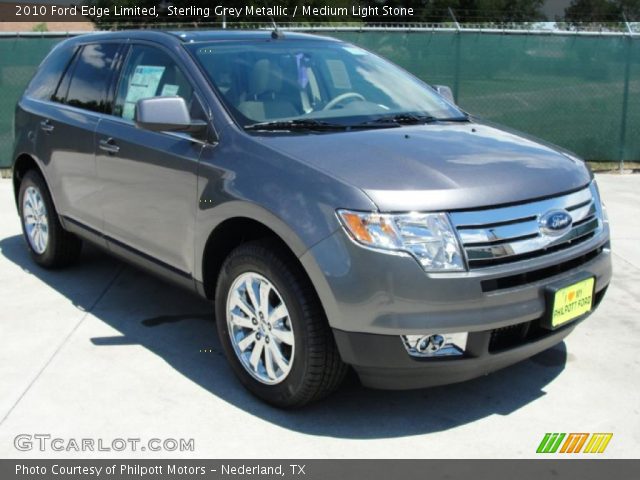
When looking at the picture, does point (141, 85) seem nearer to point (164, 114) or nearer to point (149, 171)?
point (149, 171)

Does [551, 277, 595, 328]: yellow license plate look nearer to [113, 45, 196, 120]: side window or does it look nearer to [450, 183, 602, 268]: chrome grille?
[450, 183, 602, 268]: chrome grille

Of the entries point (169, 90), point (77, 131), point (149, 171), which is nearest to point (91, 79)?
point (77, 131)

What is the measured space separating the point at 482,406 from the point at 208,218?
161 cm

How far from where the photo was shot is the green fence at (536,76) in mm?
10406

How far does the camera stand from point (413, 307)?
3.08 metres

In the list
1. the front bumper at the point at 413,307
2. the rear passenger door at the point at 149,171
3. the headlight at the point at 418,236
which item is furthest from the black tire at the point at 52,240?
Result: the headlight at the point at 418,236

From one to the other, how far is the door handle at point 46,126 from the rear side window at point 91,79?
193mm

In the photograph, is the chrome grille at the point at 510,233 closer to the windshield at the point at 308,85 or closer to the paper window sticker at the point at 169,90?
the windshield at the point at 308,85

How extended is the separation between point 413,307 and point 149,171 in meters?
1.86
